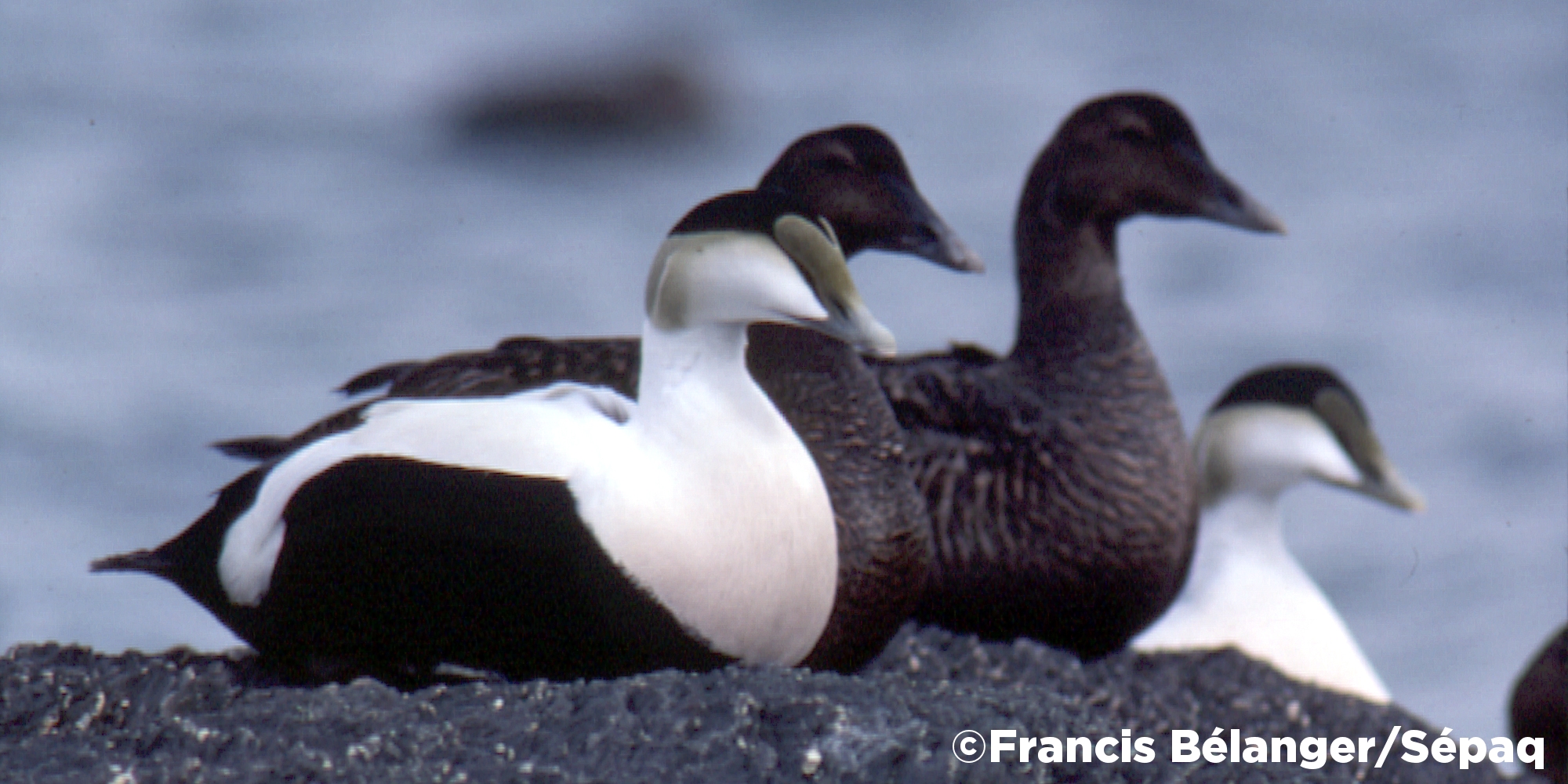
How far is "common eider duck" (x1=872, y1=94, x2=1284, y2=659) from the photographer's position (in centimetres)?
504

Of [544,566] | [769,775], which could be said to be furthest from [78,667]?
[769,775]

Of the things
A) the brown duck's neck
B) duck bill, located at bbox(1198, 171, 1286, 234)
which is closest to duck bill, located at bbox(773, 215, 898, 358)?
the brown duck's neck

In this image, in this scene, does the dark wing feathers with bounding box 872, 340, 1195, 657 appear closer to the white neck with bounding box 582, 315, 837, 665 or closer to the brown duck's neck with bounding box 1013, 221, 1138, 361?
the brown duck's neck with bounding box 1013, 221, 1138, 361

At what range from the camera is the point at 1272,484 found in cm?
657

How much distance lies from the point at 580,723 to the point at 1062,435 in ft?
7.92

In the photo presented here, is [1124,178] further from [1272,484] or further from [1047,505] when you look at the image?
[1272,484]

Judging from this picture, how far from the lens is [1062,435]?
5.14m

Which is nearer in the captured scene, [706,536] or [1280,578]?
[706,536]

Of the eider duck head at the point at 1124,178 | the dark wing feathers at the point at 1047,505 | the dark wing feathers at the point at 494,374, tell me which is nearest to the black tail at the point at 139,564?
the dark wing feathers at the point at 494,374

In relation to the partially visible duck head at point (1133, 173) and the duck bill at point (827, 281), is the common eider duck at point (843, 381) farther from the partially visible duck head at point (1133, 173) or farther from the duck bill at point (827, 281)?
the partially visible duck head at point (1133, 173)

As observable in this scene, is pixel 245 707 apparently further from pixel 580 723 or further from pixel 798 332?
pixel 798 332

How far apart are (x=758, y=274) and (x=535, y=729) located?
84 centimetres

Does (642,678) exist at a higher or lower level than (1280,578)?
higher

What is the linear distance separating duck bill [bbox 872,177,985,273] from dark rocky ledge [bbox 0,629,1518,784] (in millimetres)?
1279
